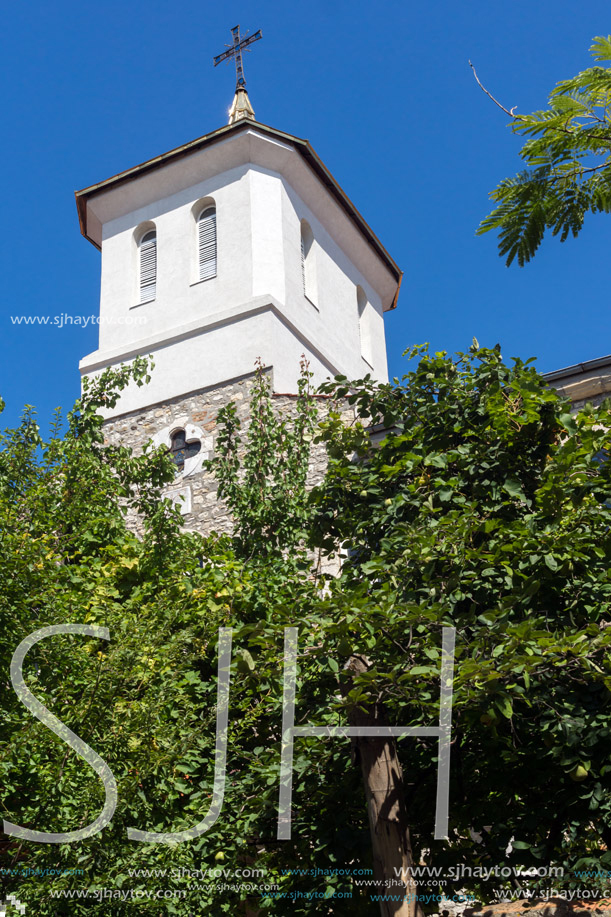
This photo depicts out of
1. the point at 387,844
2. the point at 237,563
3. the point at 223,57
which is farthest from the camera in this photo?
the point at 223,57

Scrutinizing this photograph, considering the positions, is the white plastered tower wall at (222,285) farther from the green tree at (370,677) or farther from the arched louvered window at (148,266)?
the green tree at (370,677)

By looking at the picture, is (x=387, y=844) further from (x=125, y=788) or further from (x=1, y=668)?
(x=1, y=668)

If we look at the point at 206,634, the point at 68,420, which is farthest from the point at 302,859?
the point at 68,420

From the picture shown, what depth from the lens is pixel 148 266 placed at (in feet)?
57.5

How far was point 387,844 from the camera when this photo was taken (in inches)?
204

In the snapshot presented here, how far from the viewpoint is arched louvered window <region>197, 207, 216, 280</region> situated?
16469 millimetres

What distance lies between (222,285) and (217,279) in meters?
0.20

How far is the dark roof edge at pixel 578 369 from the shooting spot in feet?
34.2

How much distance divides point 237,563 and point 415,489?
6.50ft

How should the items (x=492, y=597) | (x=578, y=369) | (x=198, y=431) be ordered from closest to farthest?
(x=492, y=597) < (x=578, y=369) < (x=198, y=431)

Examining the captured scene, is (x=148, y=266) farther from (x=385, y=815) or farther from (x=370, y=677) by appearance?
(x=385, y=815)

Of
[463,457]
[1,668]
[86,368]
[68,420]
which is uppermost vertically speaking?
[86,368]

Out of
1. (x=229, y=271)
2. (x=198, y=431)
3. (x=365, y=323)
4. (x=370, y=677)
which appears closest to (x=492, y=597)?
(x=370, y=677)

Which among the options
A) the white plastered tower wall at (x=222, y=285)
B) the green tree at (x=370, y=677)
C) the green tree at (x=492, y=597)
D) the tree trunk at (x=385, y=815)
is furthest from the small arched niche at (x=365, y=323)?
the tree trunk at (x=385, y=815)
